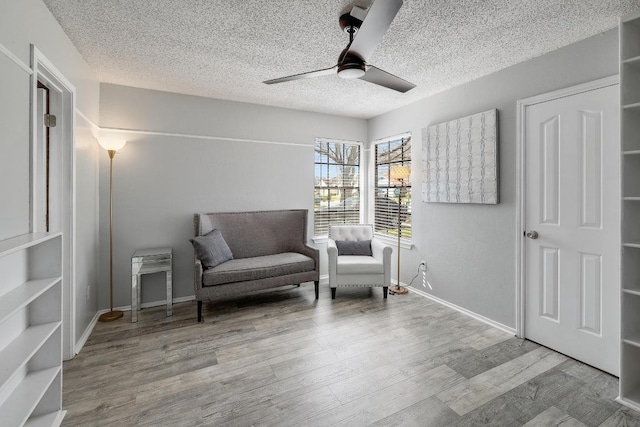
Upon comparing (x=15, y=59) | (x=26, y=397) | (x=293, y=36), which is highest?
(x=293, y=36)

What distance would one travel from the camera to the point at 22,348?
55.3 inches

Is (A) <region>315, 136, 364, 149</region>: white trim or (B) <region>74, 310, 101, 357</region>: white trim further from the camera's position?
(A) <region>315, 136, 364, 149</region>: white trim

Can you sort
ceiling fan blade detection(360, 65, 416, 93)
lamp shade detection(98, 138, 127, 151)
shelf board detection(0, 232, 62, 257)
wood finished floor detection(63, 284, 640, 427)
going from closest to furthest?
shelf board detection(0, 232, 62, 257) → wood finished floor detection(63, 284, 640, 427) → ceiling fan blade detection(360, 65, 416, 93) → lamp shade detection(98, 138, 127, 151)

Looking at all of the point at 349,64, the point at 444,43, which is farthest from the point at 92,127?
the point at 444,43

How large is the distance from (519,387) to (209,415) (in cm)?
207

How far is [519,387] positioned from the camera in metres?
2.03

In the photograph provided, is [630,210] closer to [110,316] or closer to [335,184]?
[335,184]

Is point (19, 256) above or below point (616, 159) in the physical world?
below

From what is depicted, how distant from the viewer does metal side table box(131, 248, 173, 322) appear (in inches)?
119

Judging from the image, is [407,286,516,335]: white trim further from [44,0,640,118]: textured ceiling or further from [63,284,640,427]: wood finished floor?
→ [44,0,640,118]: textured ceiling

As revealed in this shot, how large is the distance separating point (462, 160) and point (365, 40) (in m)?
2.03

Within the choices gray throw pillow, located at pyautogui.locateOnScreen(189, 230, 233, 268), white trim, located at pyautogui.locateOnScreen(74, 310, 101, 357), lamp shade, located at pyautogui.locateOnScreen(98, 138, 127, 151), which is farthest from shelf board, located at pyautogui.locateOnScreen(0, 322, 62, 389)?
lamp shade, located at pyautogui.locateOnScreen(98, 138, 127, 151)

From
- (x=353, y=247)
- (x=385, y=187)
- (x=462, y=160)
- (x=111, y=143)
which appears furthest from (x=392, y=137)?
(x=111, y=143)

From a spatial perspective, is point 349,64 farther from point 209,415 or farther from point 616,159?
point 209,415
